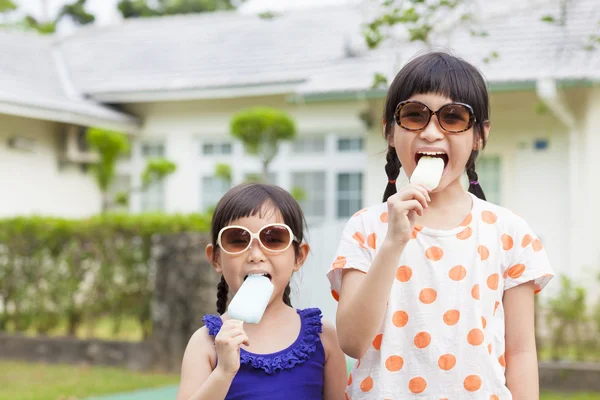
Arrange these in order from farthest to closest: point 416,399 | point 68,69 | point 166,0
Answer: point 166,0 < point 68,69 < point 416,399

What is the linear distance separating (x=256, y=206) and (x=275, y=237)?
13cm

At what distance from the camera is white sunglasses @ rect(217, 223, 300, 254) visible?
7.29ft

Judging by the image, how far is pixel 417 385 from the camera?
2.03 meters

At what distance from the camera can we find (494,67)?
32.4 feet

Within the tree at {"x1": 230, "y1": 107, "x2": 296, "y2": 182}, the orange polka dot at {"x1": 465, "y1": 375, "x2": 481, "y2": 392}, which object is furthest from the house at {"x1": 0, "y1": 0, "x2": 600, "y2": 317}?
the orange polka dot at {"x1": 465, "y1": 375, "x2": 481, "y2": 392}

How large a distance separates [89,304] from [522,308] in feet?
22.7

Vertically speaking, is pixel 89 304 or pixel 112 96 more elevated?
pixel 112 96

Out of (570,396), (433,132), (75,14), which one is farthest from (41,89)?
(75,14)

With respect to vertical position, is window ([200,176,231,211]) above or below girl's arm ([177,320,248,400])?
above

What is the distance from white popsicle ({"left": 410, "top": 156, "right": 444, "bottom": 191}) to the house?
570 cm

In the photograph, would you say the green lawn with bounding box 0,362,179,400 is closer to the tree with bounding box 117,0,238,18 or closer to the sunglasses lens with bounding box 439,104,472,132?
the sunglasses lens with bounding box 439,104,472,132

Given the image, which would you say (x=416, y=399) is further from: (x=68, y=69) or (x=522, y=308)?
(x=68, y=69)

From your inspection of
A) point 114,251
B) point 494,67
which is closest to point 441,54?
point 114,251

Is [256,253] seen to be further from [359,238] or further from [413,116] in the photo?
A: [413,116]
